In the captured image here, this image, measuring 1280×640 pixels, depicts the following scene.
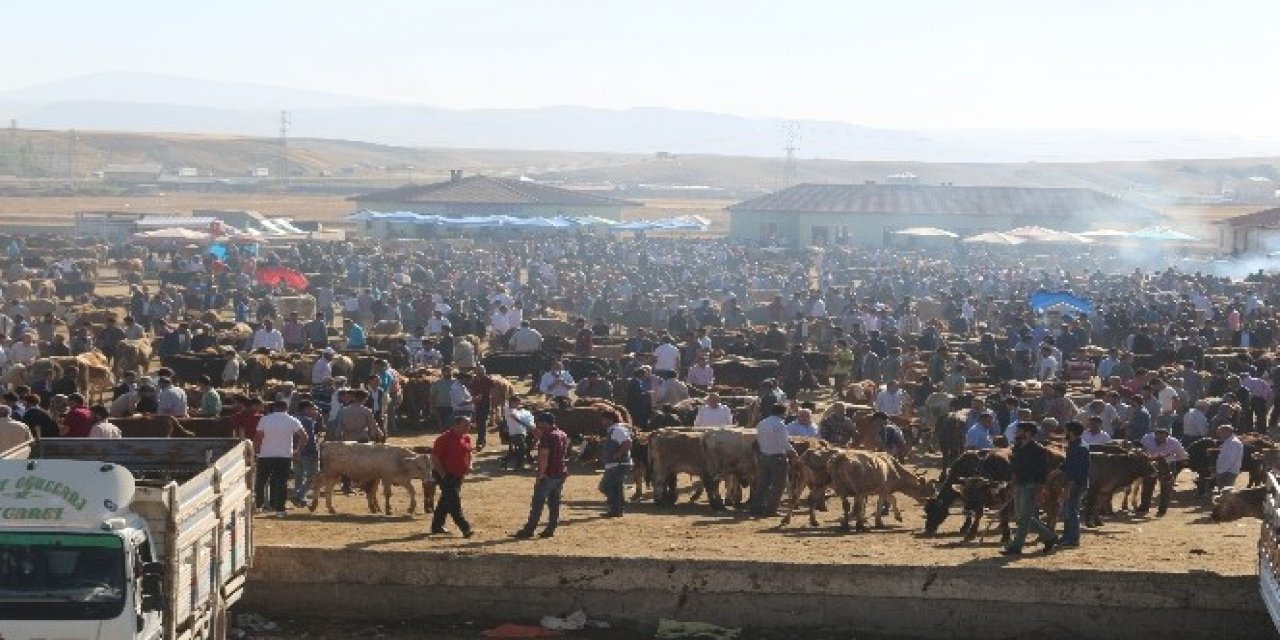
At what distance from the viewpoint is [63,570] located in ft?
38.4

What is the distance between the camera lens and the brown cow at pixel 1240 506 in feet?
66.9

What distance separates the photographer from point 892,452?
77.0 ft

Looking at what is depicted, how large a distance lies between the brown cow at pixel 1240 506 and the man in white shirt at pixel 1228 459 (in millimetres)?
1385

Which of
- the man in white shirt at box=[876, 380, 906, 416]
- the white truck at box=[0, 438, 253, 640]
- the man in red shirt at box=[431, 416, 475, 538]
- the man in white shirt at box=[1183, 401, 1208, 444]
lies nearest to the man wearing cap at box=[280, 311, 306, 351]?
the man in white shirt at box=[876, 380, 906, 416]

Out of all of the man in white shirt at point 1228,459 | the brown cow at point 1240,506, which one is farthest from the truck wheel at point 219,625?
the man in white shirt at point 1228,459

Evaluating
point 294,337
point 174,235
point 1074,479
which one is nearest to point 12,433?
point 1074,479

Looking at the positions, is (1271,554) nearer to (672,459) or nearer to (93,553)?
(672,459)

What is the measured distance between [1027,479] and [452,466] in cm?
545

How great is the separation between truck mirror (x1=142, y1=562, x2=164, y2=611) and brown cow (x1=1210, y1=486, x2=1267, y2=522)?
41.8ft

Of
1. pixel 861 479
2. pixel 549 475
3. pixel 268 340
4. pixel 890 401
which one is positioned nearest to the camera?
pixel 549 475

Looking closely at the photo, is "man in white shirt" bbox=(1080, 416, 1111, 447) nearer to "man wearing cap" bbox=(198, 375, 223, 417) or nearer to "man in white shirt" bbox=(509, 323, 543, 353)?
"man wearing cap" bbox=(198, 375, 223, 417)

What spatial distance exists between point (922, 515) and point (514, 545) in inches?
206

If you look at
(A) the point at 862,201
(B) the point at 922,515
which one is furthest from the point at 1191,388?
(A) the point at 862,201

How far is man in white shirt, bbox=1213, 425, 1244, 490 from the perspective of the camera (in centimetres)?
2188
